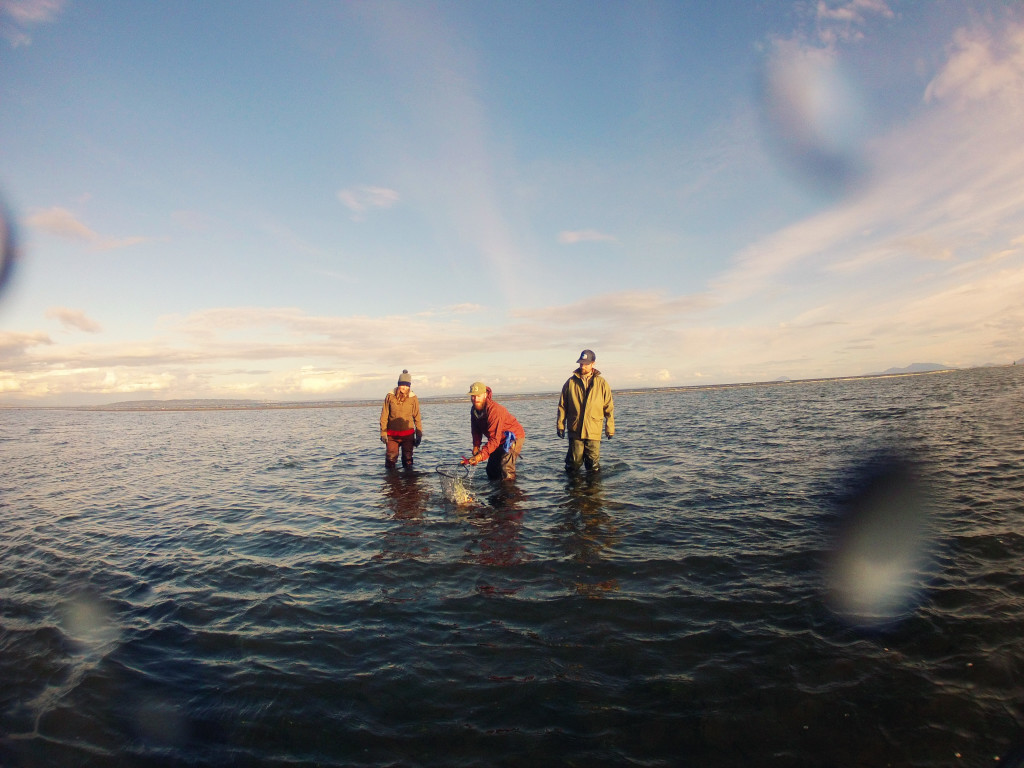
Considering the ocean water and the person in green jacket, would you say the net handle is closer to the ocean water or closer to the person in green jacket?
the ocean water

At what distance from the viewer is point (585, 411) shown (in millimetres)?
13344

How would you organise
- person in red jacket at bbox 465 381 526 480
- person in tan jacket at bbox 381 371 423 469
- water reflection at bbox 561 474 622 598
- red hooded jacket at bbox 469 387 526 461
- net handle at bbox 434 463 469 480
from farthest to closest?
1. person in tan jacket at bbox 381 371 423 469
2. red hooded jacket at bbox 469 387 526 461
3. person in red jacket at bbox 465 381 526 480
4. net handle at bbox 434 463 469 480
5. water reflection at bbox 561 474 622 598

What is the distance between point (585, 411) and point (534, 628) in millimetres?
8112

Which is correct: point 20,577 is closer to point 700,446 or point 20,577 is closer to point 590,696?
point 590,696

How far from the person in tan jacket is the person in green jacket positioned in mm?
4993

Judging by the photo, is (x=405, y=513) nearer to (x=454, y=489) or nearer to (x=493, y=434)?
(x=454, y=489)

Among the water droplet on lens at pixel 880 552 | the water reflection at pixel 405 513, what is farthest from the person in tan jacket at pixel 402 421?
the water droplet on lens at pixel 880 552

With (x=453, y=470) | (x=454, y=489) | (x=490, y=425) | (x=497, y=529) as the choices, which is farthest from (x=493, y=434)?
(x=497, y=529)

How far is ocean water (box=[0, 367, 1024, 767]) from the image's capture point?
4.02 m

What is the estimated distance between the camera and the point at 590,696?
14.8 feet

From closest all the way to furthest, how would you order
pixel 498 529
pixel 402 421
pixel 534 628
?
pixel 534 628 → pixel 498 529 → pixel 402 421

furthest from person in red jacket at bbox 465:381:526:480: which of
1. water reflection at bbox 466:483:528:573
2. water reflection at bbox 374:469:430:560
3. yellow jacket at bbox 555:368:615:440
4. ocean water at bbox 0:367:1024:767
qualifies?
water reflection at bbox 374:469:430:560

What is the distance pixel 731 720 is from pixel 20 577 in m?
11.2

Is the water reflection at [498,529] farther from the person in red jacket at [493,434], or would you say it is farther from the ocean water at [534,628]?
the person in red jacket at [493,434]
